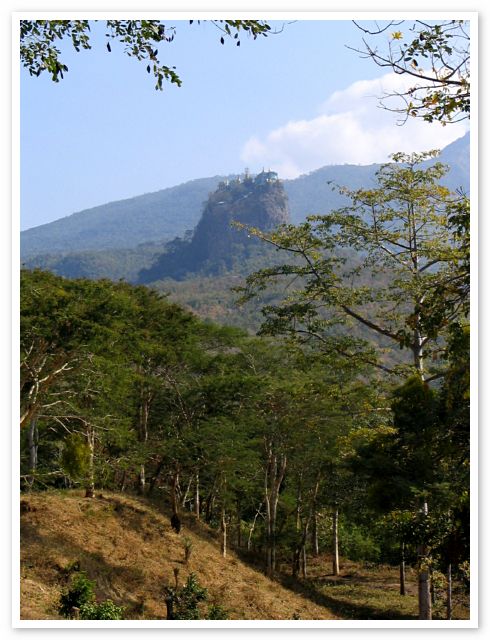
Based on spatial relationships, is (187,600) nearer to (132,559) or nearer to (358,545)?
(132,559)

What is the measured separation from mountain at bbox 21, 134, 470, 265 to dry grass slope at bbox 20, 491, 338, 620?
104 metres

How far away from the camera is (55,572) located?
499 inches

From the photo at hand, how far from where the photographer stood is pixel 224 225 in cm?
9812

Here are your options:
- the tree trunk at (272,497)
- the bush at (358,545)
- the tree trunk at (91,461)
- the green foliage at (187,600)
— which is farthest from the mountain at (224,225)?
the green foliage at (187,600)

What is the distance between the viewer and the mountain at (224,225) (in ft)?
306

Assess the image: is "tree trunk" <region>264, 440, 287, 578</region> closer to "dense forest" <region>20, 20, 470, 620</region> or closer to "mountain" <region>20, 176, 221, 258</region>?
"dense forest" <region>20, 20, 470, 620</region>

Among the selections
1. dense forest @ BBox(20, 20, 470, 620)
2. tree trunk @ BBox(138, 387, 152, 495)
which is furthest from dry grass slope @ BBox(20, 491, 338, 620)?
tree trunk @ BBox(138, 387, 152, 495)

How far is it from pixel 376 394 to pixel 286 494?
13130 millimetres

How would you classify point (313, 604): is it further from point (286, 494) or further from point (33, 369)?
point (33, 369)

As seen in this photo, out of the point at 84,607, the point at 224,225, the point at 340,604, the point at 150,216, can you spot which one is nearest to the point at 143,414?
the point at 340,604

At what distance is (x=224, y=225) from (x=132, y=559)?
85.0 metres

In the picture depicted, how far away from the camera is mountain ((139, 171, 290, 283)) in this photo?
93375 millimetres

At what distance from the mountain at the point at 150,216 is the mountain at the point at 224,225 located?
61.9ft

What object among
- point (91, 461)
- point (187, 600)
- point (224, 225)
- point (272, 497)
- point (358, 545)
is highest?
point (224, 225)
